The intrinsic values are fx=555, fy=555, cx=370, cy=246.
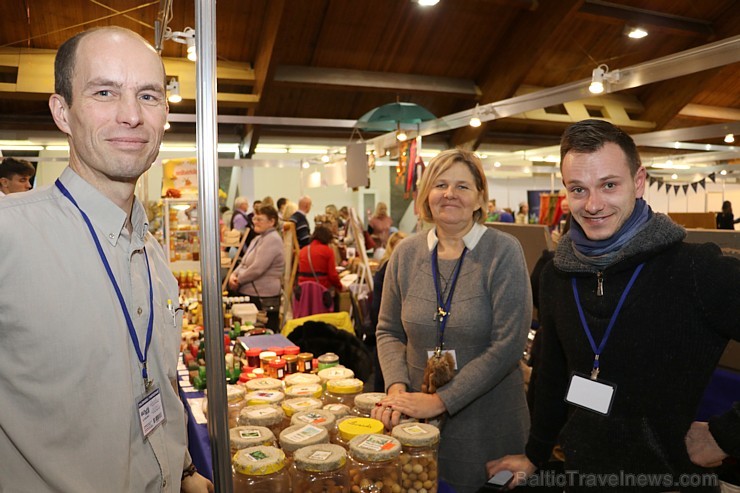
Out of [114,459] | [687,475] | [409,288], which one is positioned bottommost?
[687,475]

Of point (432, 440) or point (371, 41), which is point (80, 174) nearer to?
point (432, 440)

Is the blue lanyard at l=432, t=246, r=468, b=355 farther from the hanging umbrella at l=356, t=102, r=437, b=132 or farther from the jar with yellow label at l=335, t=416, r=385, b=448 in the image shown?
the hanging umbrella at l=356, t=102, r=437, b=132

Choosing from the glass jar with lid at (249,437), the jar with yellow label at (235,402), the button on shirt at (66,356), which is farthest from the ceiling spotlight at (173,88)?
the button on shirt at (66,356)

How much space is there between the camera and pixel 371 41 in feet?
35.7

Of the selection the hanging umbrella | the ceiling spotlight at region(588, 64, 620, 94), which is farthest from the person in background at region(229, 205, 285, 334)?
the ceiling spotlight at region(588, 64, 620, 94)

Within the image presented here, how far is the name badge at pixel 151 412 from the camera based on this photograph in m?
1.12

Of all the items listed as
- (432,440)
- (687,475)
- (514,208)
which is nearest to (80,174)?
(432,440)

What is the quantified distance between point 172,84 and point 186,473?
3525 millimetres

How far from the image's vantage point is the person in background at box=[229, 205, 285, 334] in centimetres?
576

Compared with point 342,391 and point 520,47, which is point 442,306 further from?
point 520,47

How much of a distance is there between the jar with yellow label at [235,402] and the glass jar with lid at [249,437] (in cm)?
19

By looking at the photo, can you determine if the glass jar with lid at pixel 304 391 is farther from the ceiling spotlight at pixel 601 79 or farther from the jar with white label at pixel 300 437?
the ceiling spotlight at pixel 601 79

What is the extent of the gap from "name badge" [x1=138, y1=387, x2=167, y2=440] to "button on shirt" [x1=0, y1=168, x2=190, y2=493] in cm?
1

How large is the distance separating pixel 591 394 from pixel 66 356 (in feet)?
4.09
